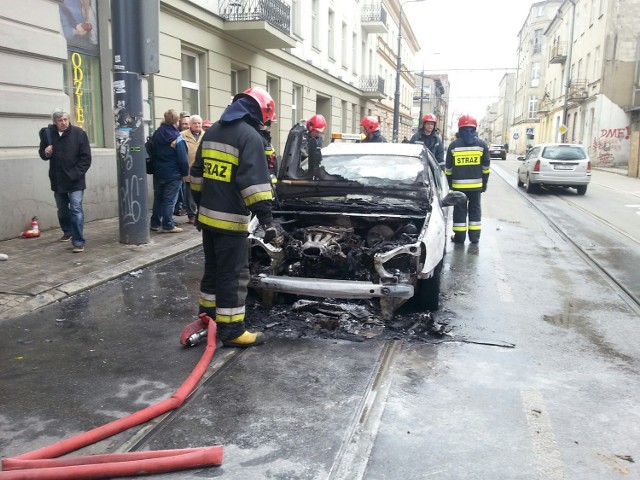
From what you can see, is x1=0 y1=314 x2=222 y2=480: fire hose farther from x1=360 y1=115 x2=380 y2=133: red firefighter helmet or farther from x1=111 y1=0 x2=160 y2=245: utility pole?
x1=360 y1=115 x2=380 y2=133: red firefighter helmet

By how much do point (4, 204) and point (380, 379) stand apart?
6.15m

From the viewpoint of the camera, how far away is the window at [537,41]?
7419 cm

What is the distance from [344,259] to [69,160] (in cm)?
406

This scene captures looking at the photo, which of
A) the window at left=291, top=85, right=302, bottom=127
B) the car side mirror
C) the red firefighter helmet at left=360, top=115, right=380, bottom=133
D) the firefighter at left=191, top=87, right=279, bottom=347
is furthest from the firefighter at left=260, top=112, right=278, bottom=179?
the window at left=291, top=85, right=302, bottom=127

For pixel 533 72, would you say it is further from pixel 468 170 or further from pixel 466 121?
pixel 468 170

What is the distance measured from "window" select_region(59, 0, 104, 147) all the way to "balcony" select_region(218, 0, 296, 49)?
16.1ft

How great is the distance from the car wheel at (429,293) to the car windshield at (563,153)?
1336cm

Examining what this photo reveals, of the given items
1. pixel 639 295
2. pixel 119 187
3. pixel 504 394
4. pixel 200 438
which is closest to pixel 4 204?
pixel 119 187

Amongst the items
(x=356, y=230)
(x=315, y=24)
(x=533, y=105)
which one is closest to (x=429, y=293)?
(x=356, y=230)

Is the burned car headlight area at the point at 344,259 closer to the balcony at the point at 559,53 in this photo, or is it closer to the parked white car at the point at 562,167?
the parked white car at the point at 562,167

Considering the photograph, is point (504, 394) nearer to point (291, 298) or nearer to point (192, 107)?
point (291, 298)

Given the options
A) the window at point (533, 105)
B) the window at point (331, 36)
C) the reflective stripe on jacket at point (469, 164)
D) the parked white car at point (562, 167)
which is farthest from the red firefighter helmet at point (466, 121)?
the window at point (533, 105)

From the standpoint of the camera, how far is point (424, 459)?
2.84m

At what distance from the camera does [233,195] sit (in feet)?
13.9
